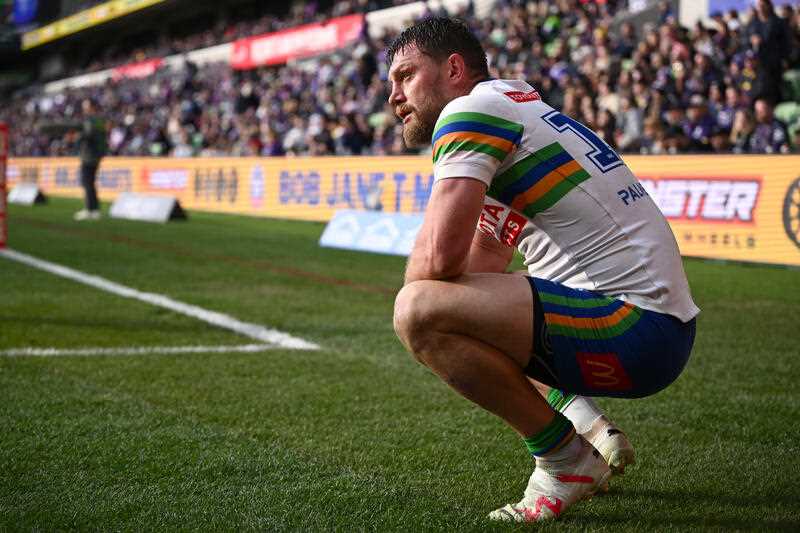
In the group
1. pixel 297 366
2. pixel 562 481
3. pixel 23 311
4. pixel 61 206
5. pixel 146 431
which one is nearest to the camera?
pixel 562 481

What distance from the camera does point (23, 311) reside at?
7.52 m

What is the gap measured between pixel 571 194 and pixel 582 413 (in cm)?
107

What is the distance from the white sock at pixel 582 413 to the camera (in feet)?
12.1

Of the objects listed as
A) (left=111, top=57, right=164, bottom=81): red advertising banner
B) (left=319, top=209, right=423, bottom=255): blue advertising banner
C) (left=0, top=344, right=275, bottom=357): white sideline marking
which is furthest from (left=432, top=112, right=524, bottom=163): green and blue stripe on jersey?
(left=111, top=57, right=164, bottom=81): red advertising banner

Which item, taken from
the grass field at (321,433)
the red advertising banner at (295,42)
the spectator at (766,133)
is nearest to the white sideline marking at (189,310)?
the grass field at (321,433)

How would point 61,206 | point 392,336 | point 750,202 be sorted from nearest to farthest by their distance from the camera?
point 392,336 < point 750,202 < point 61,206

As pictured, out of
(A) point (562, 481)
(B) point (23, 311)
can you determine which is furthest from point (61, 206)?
(A) point (562, 481)

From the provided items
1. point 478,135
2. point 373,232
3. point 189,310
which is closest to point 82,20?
point 373,232

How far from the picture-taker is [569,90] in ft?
53.2

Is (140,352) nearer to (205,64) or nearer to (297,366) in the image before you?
(297,366)

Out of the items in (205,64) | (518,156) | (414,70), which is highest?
(205,64)

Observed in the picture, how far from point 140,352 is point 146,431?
6.35 feet

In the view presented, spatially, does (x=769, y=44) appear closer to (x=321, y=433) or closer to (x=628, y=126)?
(x=628, y=126)

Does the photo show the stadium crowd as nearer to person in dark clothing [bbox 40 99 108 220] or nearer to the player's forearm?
person in dark clothing [bbox 40 99 108 220]
